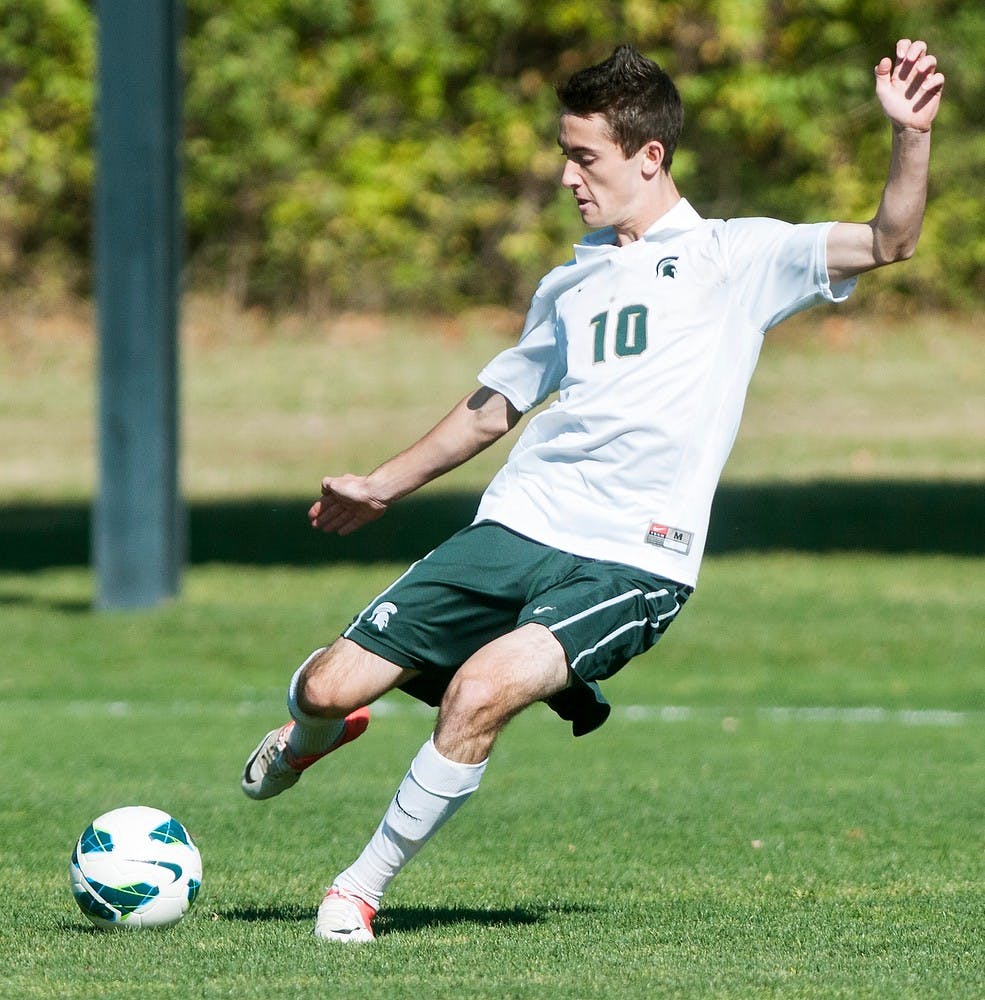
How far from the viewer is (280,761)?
582 centimetres

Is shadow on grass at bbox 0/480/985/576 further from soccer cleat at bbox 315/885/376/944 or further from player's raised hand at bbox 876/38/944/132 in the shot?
player's raised hand at bbox 876/38/944/132

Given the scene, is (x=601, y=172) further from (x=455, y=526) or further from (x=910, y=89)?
(x=455, y=526)

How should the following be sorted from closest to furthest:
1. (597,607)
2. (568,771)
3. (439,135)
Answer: (597,607)
(568,771)
(439,135)

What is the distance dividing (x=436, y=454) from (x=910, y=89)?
1.66 m

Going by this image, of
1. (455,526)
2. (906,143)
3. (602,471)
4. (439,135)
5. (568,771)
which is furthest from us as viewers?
(439,135)

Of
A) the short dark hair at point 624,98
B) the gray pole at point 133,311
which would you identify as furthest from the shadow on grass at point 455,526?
the short dark hair at point 624,98

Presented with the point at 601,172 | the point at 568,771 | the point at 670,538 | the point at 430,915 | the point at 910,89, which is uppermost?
the point at 910,89

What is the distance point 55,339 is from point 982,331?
49.7ft

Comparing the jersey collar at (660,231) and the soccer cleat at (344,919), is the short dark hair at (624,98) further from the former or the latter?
the soccer cleat at (344,919)

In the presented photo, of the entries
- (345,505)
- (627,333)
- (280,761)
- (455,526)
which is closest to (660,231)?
(627,333)

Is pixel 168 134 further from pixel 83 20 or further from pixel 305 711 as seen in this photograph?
pixel 83 20

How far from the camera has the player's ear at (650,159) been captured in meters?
5.40

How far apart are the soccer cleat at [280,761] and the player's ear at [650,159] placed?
5.65ft

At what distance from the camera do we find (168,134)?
15297 mm
